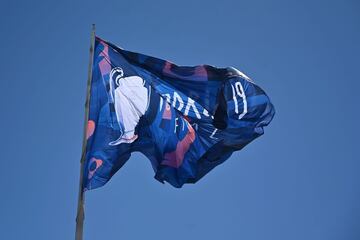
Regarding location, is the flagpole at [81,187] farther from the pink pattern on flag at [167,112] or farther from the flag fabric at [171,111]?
the pink pattern on flag at [167,112]

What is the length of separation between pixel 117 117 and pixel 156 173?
2.00m

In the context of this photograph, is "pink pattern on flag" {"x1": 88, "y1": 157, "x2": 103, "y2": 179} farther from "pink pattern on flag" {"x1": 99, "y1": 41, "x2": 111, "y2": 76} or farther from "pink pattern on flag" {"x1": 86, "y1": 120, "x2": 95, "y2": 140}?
"pink pattern on flag" {"x1": 99, "y1": 41, "x2": 111, "y2": 76}

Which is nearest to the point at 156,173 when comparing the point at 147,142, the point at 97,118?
the point at 147,142

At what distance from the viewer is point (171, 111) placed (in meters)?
20.4

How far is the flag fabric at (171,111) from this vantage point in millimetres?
18906

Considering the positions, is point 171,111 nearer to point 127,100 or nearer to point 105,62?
point 127,100

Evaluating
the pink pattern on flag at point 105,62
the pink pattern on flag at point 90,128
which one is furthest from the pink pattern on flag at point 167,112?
the pink pattern on flag at point 90,128

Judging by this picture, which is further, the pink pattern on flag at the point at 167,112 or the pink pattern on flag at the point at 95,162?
the pink pattern on flag at the point at 167,112

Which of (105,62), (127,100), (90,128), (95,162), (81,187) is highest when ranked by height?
(105,62)

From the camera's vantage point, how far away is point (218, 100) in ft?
68.6

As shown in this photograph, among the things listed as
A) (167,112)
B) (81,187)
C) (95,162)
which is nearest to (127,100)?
(167,112)

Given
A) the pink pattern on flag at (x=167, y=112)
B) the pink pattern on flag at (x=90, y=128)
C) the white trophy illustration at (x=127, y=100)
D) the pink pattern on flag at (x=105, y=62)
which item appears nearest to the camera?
the pink pattern on flag at (x=90, y=128)

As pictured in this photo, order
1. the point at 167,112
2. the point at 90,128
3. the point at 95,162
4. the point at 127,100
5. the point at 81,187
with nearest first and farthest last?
the point at 81,187 → the point at 95,162 → the point at 90,128 → the point at 127,100 → the point at 167,112

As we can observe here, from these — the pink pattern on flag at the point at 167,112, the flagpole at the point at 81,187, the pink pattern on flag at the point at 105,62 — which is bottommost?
the flagpole at the point at 81,187
